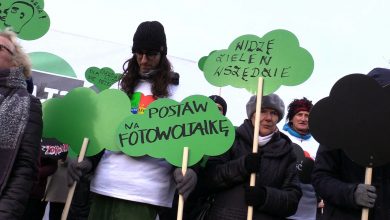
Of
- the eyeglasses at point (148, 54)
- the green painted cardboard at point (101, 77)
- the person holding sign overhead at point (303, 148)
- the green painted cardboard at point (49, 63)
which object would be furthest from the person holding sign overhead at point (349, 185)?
the green painted cardboard at point (49, 63)

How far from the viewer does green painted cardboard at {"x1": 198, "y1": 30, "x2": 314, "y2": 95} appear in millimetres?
2455

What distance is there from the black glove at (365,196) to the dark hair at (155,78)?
109 cm

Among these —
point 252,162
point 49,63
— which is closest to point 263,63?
point 252,162

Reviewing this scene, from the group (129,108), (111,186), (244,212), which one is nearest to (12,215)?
(111,186)

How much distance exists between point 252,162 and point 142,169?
560mm

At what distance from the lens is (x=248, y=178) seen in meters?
2.42

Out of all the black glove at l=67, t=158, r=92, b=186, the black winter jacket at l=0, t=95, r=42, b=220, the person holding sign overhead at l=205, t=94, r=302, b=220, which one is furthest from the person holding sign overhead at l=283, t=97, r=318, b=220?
the black winter jacket at l=0, t=95, r=42, b=220

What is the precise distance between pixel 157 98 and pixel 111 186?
52 cm

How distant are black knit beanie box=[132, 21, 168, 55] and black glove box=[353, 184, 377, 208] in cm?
126

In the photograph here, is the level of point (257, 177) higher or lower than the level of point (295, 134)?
lower

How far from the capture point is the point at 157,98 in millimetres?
2432

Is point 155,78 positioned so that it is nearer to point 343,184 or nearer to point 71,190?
point 71,190

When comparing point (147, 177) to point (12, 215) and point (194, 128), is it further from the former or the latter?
point (12, 215)

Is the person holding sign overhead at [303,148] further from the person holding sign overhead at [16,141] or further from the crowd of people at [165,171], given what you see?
the person holding sign overhead at [16,141]
